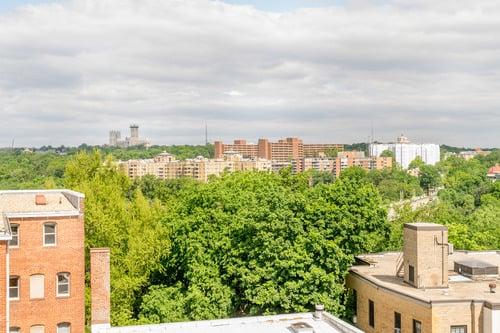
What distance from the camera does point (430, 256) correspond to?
31.5m

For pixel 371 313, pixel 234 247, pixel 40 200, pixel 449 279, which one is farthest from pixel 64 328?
pixel 449 279

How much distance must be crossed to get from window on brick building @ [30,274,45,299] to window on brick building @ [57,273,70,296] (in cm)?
82

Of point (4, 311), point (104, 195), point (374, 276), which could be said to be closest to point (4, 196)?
point (4, 311)

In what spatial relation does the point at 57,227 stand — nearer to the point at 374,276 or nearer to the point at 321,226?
the point at 321,226

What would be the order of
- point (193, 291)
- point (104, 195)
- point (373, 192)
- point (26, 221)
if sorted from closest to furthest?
1. point (26, 221)
2. point (193, 291)
3. point (373, 192)
4. point (104, 195)

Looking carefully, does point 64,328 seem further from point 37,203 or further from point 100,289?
point 37,203

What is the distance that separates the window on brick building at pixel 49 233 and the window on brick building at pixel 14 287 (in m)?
2.34

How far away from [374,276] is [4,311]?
19911mm

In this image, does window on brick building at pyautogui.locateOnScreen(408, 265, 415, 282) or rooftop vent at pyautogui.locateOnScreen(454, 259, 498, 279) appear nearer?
window on brick building at pyautogui.locateOnScreen(408, 265, 415, 282)

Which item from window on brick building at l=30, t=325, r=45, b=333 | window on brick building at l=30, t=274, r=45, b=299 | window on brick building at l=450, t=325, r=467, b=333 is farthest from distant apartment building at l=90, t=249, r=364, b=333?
window on brick building at l=450, t=325, r=467, b=333

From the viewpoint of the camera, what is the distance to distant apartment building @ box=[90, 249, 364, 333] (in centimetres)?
2689

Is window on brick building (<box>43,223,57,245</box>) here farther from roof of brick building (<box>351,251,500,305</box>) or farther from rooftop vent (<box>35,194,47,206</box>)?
roof of brick building (<box>351,251,500,305</box>)

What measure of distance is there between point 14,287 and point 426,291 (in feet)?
70.6

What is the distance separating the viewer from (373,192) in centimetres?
3822
